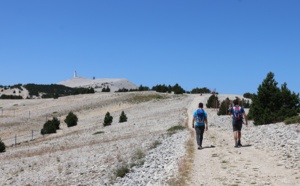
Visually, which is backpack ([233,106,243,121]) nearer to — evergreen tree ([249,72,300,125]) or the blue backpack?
the blue backpack

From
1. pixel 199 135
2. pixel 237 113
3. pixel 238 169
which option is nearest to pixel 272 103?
pixel 237 113

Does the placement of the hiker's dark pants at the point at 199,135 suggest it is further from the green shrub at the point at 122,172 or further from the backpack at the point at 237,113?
the green shrub at the point at 122,172

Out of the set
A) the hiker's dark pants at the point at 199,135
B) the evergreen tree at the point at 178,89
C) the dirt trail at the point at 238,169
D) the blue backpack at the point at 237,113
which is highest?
the evergreen tree at the point at 178,89

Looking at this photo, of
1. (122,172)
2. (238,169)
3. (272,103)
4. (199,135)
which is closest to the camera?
(238,169)

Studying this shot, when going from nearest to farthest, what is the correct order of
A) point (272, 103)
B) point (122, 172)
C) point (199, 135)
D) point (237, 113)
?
point (122, 172), point (237, 113), point (199, 135), point (272, 103)

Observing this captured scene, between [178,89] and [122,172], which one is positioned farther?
[178,89]

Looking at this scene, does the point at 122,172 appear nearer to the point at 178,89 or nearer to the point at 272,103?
the point at 272,103

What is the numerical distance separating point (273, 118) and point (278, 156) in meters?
15.8

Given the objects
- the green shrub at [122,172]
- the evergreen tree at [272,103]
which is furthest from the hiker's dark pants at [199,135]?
the evergreen tree at [272,103]

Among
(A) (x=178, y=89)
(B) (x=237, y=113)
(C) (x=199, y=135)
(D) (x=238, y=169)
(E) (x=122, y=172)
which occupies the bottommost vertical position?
(E) (x=122, y=172)

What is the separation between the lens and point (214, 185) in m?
12.0

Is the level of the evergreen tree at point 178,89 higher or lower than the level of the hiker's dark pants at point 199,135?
higher

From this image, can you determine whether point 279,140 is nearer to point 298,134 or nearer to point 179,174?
point 298,134

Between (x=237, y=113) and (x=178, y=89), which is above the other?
(x=178, y=89)
